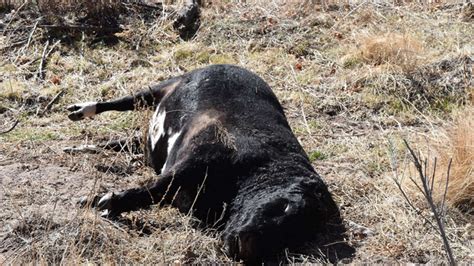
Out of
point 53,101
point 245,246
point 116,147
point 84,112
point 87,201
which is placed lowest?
point 53,101

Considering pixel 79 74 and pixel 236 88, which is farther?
pixel 79 74

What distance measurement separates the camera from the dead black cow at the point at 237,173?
460 centimetres

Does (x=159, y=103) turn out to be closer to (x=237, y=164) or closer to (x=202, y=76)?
(x=202, y=76)

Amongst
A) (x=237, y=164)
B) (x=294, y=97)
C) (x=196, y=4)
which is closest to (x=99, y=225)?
(x=237, y=164)

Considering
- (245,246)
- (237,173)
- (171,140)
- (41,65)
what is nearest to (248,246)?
(245,246)

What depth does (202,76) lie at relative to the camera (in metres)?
6.05

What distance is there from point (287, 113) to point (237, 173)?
267 cm

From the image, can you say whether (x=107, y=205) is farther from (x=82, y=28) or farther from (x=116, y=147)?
(x=82, y=28)

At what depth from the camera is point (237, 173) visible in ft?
16.3

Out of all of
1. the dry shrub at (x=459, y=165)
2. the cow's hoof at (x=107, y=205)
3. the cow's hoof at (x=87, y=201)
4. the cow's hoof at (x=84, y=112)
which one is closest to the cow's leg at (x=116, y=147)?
the cow's hoof at (x=84, y=112)

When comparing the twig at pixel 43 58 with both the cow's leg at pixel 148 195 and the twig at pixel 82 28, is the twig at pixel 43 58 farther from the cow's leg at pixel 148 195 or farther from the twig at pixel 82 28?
the cow's leg at pixel 148 195

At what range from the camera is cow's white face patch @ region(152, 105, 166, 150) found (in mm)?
6031

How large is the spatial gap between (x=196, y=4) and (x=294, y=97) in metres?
2.89

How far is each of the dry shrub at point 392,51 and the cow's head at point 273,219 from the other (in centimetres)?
363
